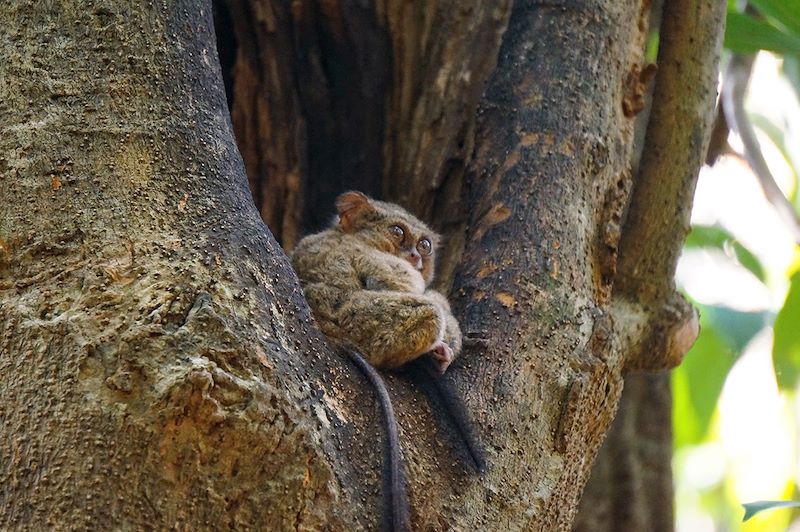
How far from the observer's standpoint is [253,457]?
78.3 inches

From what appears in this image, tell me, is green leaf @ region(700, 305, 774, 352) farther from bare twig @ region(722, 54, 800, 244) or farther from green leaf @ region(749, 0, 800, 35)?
green leaf @ region(749, 0, 800, 35)

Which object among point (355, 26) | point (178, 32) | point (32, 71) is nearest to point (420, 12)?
point (355, 26)

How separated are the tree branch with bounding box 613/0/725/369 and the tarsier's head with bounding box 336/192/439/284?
2.97 feet

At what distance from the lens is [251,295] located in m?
2.17

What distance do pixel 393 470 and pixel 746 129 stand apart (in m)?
4.01

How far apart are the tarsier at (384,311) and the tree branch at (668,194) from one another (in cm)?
68

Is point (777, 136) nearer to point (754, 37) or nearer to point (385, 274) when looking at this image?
point (754, 37)

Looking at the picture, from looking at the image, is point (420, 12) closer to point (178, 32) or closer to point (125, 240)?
point (178, 32)

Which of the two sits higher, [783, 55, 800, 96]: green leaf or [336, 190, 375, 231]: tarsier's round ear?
[783, 55, 800, 96]: green leaf

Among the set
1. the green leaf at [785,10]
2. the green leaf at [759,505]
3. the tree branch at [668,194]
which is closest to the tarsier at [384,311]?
the tree branch at [668,194]

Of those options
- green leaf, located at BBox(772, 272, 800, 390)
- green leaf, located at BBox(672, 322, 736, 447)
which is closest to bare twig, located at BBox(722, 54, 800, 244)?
green leaf, located at BBox(672, 322, 736, 447)

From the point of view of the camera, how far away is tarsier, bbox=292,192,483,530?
239 cm

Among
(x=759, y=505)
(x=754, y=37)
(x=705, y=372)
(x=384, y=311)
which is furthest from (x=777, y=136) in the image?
(x=384, y=311)

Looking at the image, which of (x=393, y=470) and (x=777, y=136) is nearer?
(x=393, y=470)
